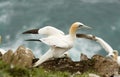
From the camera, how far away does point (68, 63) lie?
1919 cm

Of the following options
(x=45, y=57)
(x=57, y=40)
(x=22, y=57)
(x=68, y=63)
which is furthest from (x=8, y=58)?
(x=68, y=63)

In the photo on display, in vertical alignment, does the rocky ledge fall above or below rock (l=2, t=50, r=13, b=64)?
below

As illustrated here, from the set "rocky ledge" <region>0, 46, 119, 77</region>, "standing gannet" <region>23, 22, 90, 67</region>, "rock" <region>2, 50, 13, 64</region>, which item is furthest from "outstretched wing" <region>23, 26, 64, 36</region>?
"rock" <region>2, 50, 13, 64</region>

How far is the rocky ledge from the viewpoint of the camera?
15965 millimetres

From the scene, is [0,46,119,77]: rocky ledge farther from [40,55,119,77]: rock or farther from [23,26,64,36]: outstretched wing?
[23,26,64,36]: outstretched wing

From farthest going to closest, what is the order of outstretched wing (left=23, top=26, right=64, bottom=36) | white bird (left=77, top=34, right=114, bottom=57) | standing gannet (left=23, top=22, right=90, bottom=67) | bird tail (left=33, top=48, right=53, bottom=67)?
white bird (left=77, top=34, right=114, bottom=57)
outstretched wing (left=23, top=26, right=64, bottom=36)
standing gannet (left=23, top=22, right=90, bottom=67)
bird tail (left=33, top=48, right=53, bottom=67)

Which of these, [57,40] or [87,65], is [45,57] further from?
[87,65]

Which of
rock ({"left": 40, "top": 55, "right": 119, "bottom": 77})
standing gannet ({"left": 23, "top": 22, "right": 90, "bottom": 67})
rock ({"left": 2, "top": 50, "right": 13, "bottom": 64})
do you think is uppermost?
Answer: rock ({"left": 2, "top": 50, "right": 13, "bottom": 64})

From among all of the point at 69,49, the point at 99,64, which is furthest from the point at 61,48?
the point at 99,64

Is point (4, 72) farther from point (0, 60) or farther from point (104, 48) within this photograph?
point (104, 48)

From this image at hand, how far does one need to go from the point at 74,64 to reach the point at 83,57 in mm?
1178

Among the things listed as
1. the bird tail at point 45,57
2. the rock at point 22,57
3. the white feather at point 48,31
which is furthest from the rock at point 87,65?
the rock at point 22,57

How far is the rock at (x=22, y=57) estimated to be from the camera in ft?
51.4

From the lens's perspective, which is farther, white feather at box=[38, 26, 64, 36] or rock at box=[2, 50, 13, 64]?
white feather at box=[38, 26, 64, 36]
